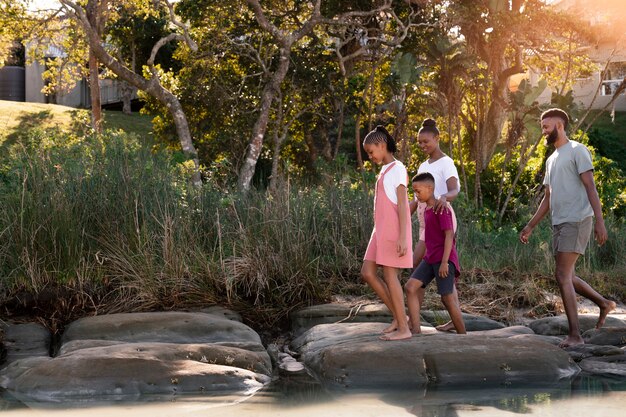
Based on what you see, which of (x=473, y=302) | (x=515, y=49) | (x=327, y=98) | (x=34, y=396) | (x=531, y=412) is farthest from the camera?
(x=327, y=98)

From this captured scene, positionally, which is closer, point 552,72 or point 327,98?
point 327,98

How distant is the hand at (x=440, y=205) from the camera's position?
23.6 ft

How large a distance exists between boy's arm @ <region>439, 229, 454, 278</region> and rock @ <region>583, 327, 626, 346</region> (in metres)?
1.77

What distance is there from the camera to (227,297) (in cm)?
877

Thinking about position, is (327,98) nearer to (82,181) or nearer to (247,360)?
(82,181)

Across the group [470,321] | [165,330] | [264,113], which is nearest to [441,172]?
[470,321]

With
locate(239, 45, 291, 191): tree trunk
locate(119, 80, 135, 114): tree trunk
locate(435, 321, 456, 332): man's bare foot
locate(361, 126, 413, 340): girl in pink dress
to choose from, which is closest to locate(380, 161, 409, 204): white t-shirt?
locate(361, 126, 413, 340): girl in pink dress

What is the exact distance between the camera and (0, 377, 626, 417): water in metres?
5.80

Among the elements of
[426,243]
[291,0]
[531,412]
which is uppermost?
[291,0]

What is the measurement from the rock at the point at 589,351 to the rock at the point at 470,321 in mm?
1017

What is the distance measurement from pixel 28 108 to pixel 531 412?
29.4m

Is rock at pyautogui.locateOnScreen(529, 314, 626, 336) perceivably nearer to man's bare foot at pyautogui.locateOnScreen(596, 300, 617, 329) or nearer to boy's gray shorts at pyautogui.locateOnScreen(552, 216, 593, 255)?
man's bare foot at pyautogui.locateOnScreen(596, 300, 617, 329)

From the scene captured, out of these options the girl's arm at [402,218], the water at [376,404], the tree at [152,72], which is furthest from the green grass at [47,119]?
the water at [376,404]

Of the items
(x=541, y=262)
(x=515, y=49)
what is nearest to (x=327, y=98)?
(x=515, y=49)
